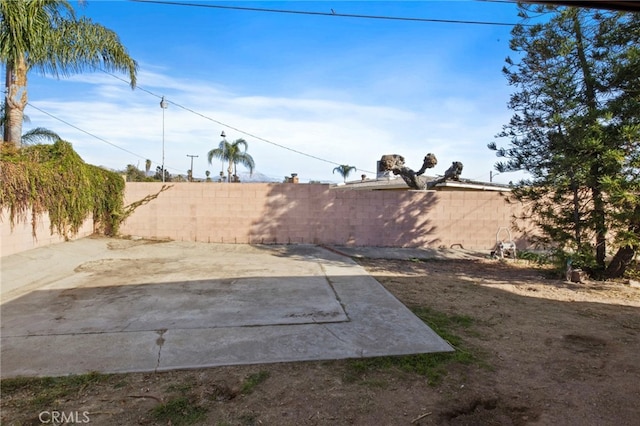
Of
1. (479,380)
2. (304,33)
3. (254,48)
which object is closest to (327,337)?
(479,380)

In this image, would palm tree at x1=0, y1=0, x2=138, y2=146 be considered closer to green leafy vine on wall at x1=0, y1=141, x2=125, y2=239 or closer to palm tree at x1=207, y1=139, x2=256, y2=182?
green leafy vine on wall at x1=0, y1=141, x2=125, y2=239

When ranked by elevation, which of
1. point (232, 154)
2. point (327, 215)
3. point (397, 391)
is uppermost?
point (232, 154)

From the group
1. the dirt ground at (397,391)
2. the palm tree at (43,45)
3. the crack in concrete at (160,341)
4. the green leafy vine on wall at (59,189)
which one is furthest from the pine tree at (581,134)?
the palm tree at (43,45)

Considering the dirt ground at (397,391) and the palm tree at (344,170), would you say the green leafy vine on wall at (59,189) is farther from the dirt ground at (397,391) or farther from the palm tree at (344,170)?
the palm tree at (344,170)

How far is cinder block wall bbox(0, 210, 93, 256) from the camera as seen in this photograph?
21.5 ft

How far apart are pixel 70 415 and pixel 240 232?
7.99m

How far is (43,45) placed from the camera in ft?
29.6

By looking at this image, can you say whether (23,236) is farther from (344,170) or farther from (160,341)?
(344,170)

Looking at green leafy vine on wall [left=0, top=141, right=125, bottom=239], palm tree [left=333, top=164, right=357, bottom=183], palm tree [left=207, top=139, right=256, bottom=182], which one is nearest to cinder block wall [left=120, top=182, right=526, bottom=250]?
green leafy vine on wall [left=0, top=141, right=125, bottom=239]

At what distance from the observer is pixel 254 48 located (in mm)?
9742

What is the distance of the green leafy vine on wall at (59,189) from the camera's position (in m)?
6.93

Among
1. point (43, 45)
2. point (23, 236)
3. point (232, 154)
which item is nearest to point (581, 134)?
point (23, 236)

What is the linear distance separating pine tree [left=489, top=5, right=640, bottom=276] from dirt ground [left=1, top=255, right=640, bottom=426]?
111 inches

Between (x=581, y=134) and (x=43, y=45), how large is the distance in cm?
1285
